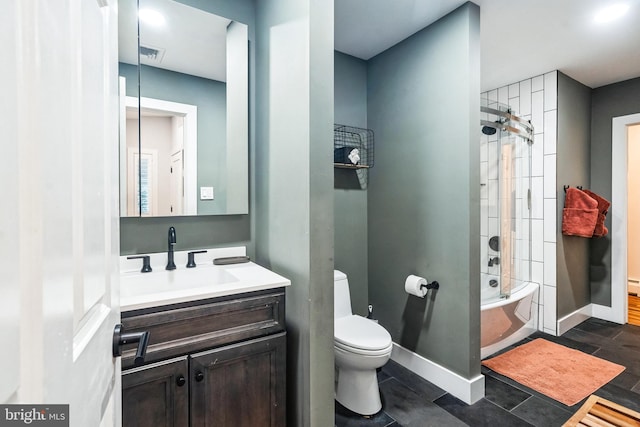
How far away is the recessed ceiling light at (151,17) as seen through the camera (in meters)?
1.60

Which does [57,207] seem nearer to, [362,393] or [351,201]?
[362,393]

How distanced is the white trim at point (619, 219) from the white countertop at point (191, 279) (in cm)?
367

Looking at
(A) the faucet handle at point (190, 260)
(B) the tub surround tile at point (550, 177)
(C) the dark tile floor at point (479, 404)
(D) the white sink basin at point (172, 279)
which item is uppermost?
(B) the tub surround tile at point (550, 177)

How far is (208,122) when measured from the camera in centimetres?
180

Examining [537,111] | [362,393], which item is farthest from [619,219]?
[362,393]

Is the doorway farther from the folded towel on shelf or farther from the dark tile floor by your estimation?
the dark tile floor

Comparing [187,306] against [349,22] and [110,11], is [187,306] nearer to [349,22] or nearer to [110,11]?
[110,11]

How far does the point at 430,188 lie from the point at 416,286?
2.30 feet

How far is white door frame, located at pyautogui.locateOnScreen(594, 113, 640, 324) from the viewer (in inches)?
125

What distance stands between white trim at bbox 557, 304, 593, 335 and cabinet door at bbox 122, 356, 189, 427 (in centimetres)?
336

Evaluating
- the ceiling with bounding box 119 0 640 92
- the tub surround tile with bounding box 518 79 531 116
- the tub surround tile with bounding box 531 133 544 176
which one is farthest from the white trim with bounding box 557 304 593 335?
the ceiling with bounding box 119 0 640 92

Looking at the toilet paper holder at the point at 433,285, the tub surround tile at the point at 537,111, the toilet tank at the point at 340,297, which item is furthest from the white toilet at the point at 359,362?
the tub surround tile at the point at 537,111

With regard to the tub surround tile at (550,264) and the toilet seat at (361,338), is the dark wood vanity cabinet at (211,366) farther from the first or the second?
the tub surround tile at (550,264)

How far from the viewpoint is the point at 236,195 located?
188 cm
